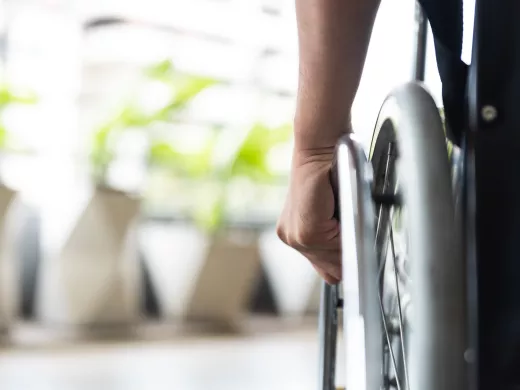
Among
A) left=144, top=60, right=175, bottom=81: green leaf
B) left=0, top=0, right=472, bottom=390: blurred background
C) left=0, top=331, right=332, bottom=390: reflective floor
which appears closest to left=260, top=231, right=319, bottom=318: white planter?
left=0, top=0, right=472, bottom=390: blurred background

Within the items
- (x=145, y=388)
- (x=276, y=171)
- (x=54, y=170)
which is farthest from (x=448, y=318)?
(x=276, y=171)

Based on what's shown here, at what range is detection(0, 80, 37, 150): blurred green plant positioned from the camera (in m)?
2.49

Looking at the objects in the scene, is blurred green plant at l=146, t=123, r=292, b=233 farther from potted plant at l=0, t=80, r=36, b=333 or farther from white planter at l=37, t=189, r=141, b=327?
potted plant at l=0, t=80, r=36, b=333

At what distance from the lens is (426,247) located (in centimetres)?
44

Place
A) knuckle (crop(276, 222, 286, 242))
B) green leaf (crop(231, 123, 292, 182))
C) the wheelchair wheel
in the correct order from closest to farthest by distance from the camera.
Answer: the wheelchair wheel, knuckle (crop(276, 222, 286, 242)), green leaf (crop(231, 123, 292, 182))

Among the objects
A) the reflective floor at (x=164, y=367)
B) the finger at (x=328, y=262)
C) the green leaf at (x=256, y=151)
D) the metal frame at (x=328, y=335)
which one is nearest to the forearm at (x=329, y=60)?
the finger at (x=328, y=262)

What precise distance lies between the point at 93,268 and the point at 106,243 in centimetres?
10

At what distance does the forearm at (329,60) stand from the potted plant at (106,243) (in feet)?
7.01

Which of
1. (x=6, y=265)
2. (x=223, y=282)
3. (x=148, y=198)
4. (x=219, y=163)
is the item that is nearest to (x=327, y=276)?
(x=6, y=265)

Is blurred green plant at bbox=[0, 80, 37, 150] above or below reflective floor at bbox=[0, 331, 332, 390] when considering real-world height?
above

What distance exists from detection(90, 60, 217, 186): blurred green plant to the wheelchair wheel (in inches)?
88.1

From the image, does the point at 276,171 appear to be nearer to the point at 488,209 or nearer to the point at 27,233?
the point at 27,233

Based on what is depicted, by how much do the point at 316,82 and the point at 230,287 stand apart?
8.31ft

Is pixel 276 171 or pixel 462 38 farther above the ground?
pixel 276 171
